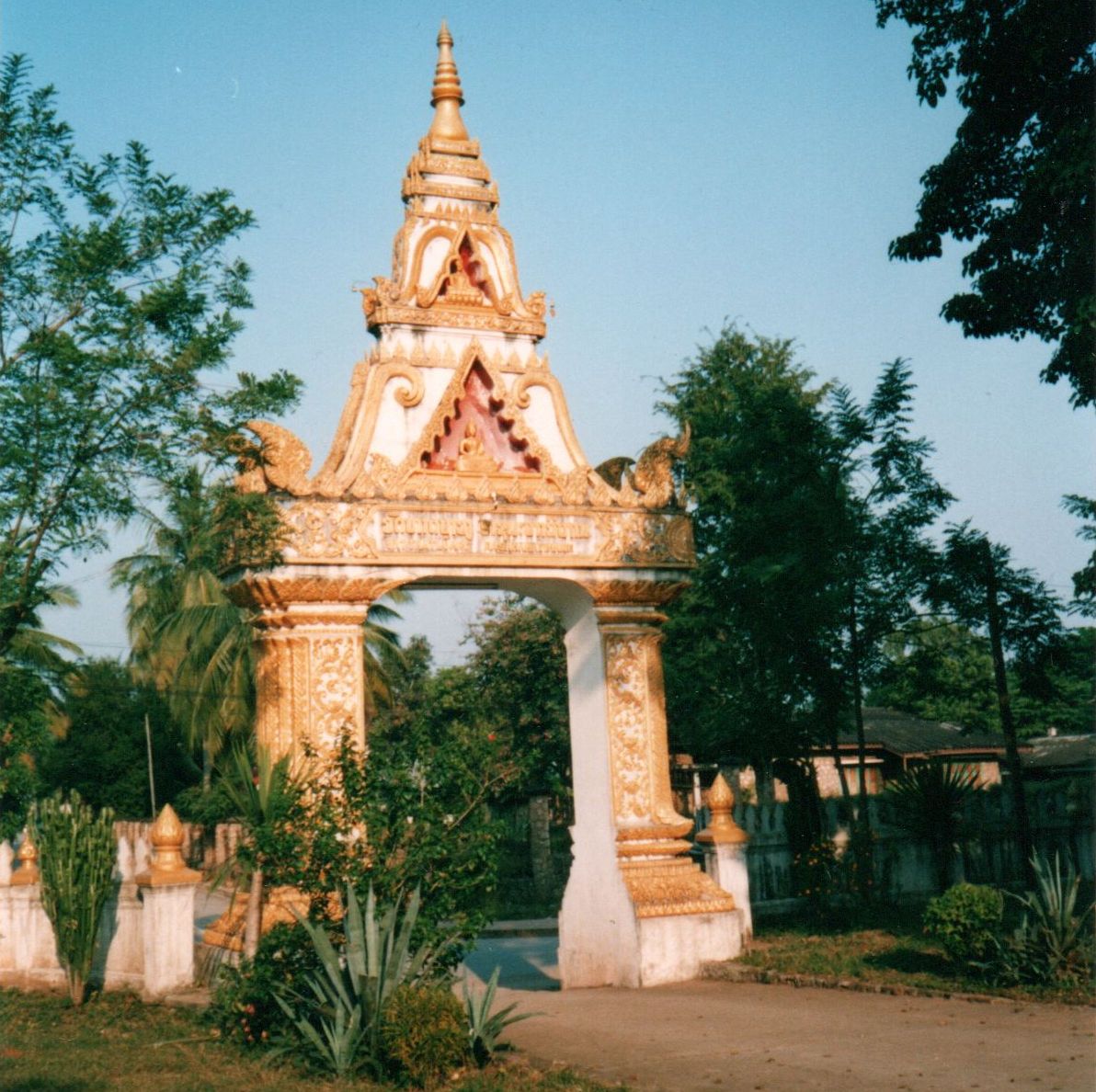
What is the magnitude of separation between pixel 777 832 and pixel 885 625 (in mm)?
3003

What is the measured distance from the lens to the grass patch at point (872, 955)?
12.0 m

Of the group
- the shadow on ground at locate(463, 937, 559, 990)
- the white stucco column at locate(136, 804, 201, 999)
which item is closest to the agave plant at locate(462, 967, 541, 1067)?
the shadow on ground at locate(463, 937, 559, 990)

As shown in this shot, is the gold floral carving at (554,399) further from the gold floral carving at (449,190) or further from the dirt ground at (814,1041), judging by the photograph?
the dirt ground at (814,1041)

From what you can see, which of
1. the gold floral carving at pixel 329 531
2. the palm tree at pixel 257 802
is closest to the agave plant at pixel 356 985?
the palm tree at pixel 257 802

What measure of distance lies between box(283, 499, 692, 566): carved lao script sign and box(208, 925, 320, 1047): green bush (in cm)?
398

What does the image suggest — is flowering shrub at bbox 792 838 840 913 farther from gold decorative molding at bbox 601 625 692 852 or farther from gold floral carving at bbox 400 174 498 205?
gold floral carving at bbox 400 174 498 205

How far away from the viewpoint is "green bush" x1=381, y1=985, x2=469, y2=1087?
369 inches

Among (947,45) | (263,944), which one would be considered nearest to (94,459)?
(263,944)

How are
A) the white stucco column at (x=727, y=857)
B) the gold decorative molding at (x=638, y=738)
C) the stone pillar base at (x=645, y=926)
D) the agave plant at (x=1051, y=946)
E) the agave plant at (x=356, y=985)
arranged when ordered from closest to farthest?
the agave plant at (x=356, y=985) → the agave plant at (x=1051, y=946) → the stone pillar base at (x=645, y=926) → the gold decorative molding at (x=638, y=738) → the white stucco column at (x=727, y=857)

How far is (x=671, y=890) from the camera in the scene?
47.8ft

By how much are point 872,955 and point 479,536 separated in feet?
18.1

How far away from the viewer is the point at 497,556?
47.4 feet

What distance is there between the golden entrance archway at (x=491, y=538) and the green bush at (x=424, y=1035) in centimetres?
423

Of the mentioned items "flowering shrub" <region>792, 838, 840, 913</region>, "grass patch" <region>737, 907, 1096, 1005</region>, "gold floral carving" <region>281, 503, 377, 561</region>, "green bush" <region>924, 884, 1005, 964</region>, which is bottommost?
"grass patch" <region>737, 907, 1096, 1005</region>
